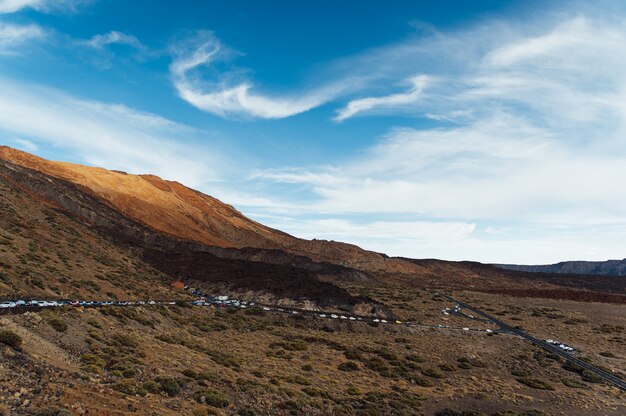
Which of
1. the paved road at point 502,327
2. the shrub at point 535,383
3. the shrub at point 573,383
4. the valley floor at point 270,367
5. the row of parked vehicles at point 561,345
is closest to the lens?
the valley floor at point 270,367

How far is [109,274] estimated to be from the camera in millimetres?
→ 49406

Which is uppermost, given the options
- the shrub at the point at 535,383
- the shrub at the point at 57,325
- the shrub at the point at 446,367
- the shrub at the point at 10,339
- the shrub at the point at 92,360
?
the shrub at the point at 10,339

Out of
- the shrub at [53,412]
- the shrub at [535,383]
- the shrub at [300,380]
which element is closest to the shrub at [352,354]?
the shrub at [300,380]

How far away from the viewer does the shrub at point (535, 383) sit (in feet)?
97.1

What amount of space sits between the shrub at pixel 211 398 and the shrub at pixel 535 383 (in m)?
25.8

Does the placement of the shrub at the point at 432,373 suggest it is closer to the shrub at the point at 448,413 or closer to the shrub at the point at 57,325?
the shrub at the point at 448,413

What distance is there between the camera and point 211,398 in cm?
1756

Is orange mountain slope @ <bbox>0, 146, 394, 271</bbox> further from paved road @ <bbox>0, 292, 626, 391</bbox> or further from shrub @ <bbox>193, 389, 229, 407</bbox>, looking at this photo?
shrub @ <bbox>193, 389, 229, 407</bbox>

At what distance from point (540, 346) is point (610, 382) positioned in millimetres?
12490

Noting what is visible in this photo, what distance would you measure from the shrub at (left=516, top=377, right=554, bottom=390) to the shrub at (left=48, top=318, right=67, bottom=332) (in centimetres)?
3395

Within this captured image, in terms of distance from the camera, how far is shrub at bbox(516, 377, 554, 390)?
29.6 metres

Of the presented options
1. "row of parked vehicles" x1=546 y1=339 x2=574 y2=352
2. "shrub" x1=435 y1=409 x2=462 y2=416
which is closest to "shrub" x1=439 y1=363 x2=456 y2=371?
"shrub" x1=435 y1=409 x2=462 y2=416

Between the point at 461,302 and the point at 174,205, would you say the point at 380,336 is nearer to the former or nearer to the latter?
the point at 461,302

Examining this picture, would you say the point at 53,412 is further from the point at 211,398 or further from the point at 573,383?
the point at 573,383
